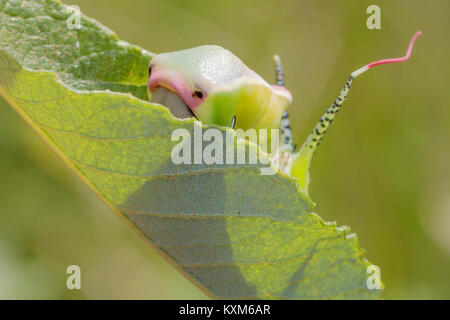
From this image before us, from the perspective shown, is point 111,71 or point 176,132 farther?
point 111,71

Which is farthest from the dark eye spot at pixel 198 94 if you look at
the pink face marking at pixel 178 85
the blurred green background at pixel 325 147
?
the blurred green background at pixel 325 147

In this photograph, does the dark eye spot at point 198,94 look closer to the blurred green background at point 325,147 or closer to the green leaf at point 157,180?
the green leaf at point 157,180

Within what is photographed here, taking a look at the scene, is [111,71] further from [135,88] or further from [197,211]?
[197,211]

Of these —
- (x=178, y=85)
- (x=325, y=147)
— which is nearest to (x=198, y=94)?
(x=178, y=85)

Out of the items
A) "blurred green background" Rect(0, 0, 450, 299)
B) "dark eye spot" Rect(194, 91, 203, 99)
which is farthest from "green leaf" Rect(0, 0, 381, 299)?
"blurred green background" Rect(0, 0, 450, 299)

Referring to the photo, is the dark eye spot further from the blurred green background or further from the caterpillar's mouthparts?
the blurred green background
